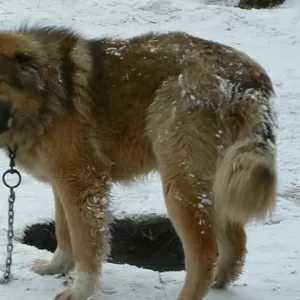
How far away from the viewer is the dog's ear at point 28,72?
393 centimetres

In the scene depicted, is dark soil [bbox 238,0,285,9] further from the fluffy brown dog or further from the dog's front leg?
the dog's front leg

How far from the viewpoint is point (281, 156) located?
7.82 m

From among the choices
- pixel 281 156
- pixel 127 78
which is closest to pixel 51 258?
pixel 127 78

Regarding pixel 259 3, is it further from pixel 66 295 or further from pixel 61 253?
pixel 66 295

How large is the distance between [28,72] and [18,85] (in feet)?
0.36

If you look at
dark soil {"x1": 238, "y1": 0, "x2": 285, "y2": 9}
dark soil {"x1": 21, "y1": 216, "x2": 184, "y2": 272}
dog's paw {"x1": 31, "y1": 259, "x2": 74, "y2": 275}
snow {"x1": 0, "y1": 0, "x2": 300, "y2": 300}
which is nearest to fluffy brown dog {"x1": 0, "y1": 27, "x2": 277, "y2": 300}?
snow {"x1": 0, "y1": 0, "x2": 300, "y2": 300}

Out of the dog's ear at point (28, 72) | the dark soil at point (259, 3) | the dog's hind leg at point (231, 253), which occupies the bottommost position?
the dog's hind leg at point (231, 253)

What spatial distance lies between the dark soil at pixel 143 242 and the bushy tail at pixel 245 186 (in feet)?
6.45

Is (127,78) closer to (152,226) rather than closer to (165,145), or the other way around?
(165,145)

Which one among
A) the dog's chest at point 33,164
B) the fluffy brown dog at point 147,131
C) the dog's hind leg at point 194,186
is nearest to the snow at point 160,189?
the fluffy brown dog at point 147,131

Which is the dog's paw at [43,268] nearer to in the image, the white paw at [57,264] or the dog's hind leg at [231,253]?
the white paw at [57,264]

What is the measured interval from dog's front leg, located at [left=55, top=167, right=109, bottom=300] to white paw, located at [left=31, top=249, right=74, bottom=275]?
1.52ft

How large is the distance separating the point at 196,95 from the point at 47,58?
1032mm

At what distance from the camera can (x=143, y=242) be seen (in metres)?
5.64
